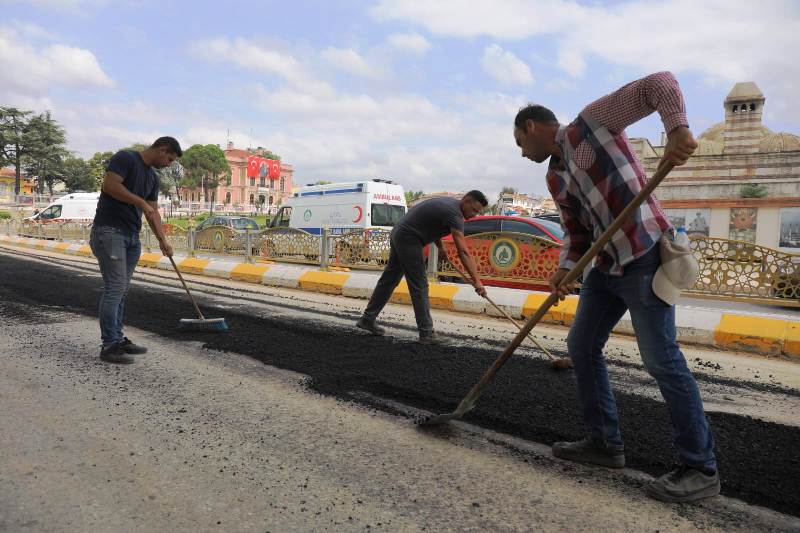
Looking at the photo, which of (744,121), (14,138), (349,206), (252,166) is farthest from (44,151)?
(744,121)

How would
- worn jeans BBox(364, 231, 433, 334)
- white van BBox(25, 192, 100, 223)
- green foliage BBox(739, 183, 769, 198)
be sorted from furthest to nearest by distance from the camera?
1. white van BBox(25, 192, 100, 223)
2. green foliage BBox(739, 183, 769, 198)
3. worn jeans BBox(364, 231, 433, 334)

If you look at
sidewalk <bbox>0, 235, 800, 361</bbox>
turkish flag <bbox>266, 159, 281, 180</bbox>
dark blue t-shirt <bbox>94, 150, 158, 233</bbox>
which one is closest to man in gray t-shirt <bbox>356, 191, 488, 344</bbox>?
sidewalk <bbox>0, 235, 800, 361</bbox>

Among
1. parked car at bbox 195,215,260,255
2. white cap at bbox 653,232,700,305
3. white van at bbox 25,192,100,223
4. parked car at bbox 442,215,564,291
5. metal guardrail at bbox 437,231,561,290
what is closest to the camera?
white cap at bbox 653,232,700,305

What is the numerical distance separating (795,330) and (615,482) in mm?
4161

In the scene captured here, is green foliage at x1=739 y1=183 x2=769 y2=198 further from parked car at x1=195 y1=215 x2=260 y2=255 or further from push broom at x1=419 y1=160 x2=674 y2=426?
push broom at x1=419 y1=160 x2=674 y2=426

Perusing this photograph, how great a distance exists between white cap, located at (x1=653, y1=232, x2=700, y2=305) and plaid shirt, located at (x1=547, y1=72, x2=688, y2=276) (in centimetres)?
6

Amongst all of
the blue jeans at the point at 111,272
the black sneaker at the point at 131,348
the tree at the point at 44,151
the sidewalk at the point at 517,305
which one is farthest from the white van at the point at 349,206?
the tree at the point at 44,151

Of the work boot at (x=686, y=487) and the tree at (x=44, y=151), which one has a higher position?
the tree at (x=44, y=151)

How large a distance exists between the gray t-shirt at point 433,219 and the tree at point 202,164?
71.5 m

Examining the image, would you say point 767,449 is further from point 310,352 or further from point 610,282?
point 310,352

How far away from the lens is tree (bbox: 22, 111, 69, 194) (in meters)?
58.4

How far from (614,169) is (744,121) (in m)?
35.5

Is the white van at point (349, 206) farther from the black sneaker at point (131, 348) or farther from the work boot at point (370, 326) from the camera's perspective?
the black sneaker at point (131, 348)

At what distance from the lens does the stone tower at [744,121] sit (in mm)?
31062
